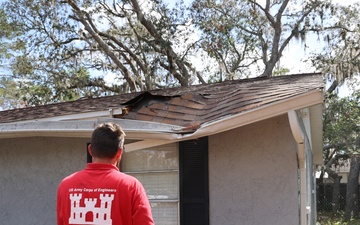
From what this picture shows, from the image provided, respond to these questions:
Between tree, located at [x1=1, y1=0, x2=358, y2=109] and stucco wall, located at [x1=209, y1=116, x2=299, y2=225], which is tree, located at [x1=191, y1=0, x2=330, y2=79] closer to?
tree, located at [x1=1, y1=0, x2=358, y2=109]

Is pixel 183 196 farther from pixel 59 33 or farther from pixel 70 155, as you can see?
pixel 59 33

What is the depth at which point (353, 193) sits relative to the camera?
23766 millimetres

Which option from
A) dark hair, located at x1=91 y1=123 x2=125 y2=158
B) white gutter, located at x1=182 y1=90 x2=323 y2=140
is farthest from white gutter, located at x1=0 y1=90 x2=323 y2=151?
dark hair, located at x1=91 y1=123 x2=125 y2=158

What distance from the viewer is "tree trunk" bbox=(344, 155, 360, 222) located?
23.1m

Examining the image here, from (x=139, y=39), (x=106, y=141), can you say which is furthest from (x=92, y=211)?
(x=139, y=39)

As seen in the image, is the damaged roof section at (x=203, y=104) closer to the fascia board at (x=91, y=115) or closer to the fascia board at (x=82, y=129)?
the fascia board at (x=91, y=115)

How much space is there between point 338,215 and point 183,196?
19.5 metres

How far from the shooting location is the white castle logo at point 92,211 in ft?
9.87

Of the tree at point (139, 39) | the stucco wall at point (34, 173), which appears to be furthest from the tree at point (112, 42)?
the stucco wall at point (34, 173)

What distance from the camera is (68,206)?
3.12m

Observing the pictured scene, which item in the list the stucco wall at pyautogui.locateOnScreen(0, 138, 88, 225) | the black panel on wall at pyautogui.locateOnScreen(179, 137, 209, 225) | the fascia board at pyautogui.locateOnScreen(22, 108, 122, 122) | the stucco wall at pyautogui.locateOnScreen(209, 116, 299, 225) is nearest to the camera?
the stucco wall at pyautogui.locateOnScreen(209, 116, 299, 225)

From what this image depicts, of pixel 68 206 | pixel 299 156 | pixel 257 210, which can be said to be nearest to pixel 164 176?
pixel 257 210

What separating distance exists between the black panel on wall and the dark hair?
343 cm

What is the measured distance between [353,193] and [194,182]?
1899cm
